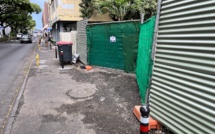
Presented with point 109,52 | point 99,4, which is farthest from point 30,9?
point 109,52

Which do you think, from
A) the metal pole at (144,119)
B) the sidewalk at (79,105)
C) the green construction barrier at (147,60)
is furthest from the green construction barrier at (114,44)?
the metal pole at (144,119)

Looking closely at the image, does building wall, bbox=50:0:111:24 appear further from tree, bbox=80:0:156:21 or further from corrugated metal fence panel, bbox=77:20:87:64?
corrugated metal fence panel, bbox=77:20:87:64

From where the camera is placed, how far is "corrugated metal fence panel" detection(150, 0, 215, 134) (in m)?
2.47

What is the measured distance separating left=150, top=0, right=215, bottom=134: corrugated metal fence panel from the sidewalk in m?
0.98

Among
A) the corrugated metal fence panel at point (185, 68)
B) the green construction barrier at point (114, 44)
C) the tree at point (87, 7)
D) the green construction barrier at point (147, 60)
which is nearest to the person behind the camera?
the corrugated metal fence panel at point (185, 68)

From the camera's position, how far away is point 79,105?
4977 millimetres

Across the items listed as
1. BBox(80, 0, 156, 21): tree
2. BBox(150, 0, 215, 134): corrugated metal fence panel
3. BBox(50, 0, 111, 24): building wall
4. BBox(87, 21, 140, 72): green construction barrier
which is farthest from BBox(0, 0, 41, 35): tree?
BBox(150, 0, 215, 134): corrugated metal fence panel

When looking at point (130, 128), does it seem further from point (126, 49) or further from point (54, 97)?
point (126, 49)

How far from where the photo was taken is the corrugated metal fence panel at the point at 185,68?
97.3 inches

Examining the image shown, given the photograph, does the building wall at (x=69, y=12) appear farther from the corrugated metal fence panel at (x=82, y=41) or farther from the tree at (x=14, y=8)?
the tree at (x=14, y=8)

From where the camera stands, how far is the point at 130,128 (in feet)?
12.3

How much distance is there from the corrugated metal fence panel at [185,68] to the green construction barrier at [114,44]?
3.57 m

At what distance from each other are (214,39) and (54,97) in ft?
15.2

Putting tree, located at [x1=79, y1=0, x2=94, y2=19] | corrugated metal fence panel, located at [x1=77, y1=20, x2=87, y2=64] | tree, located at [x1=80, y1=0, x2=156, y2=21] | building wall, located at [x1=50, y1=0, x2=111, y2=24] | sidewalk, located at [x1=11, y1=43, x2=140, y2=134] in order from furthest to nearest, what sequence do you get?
building wall, located at [x1=50, y1=0, x2=111, y2=24] < tree, located at [x1=79, y1=0, x2=94, y2=19] < tree, located at [x1=80, y1=0, x2=156, y2=21] < corrugated metal fence panel, located at [x1=77, y1=20, x2=87, y2=64] < sidewalk, located at [x1=11, y1=43, x2=140, y2=134]
